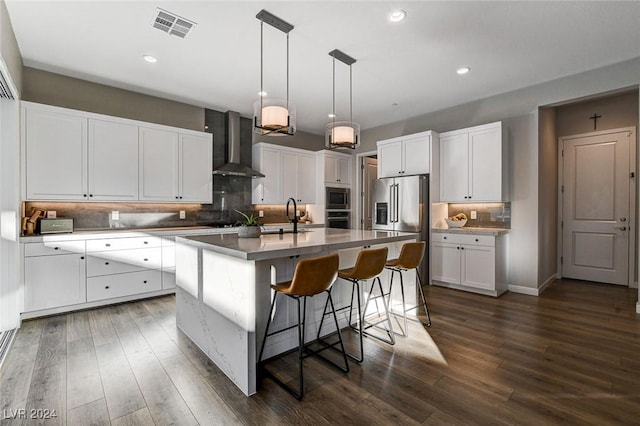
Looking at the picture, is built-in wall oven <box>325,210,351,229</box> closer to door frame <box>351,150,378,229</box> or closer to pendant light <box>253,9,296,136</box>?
door frame <box>351,150,378,229</box>

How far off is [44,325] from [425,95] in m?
5.48

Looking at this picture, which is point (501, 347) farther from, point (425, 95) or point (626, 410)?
point (425, 95)

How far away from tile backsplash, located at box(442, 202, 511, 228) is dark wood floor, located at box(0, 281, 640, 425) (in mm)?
1639

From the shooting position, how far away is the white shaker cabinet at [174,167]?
426 centimetres

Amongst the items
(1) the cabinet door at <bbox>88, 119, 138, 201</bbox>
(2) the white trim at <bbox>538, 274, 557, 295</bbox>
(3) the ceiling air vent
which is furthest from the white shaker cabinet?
(2) the white trim at <bbox>538, 274, 557, 295</bbox>

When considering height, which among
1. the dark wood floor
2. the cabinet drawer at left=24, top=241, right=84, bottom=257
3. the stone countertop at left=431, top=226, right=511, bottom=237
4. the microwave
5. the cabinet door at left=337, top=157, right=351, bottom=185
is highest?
the cabinet door at left=337, top=157, right=351, bottom=185

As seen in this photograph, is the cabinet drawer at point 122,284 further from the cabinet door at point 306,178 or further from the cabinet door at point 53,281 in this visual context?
the cabinet door at point 306,178

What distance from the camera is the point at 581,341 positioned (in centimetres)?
276

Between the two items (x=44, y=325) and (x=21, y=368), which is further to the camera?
(x=44, y=325)

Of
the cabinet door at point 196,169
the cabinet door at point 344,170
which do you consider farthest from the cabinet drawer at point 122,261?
the cabinet door at point 344,170

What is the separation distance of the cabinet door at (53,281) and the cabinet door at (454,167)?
198 inches

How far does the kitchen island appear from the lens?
2020 mm

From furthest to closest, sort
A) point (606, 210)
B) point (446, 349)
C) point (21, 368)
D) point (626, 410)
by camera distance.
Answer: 1. point (606, 210)
2. point (446, 349)
3. point (21, 368)
4. point (626, 410)

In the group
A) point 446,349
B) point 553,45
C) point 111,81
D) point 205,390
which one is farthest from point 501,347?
point 111,81
